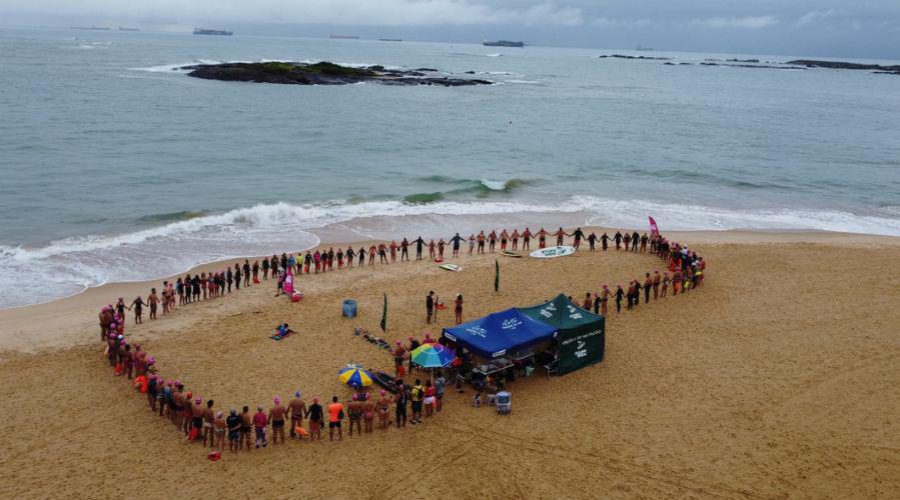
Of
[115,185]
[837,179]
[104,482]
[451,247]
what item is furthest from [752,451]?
[837,179]

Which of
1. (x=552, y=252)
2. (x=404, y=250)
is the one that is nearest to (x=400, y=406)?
(x=404, y=250)

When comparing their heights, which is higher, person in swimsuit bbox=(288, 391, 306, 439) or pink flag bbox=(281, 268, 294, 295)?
pink flag bbox=(281, 268, 294, 295)

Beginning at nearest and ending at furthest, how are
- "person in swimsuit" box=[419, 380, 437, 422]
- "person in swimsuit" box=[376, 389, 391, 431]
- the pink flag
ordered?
"person in swimsuit" box=[376, 389, 391, 431] < "person in swimsuit" box=[419, 380, 437, 422] < the pink flag

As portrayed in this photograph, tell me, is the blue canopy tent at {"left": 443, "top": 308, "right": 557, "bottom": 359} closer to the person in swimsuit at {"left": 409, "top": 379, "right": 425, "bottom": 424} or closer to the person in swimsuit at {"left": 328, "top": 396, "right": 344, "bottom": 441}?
the person in swimsuit at {"left": 409, "top": 379, "right": 425, "bottom": 424}

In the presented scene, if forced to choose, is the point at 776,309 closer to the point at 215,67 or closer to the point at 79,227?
the point at 79,227

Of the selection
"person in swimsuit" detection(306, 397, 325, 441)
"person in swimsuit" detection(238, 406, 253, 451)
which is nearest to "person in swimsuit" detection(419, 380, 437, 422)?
"person in swimsuit" detection(306, 397, 325, 441)

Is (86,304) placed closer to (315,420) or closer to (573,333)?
(315,420)
